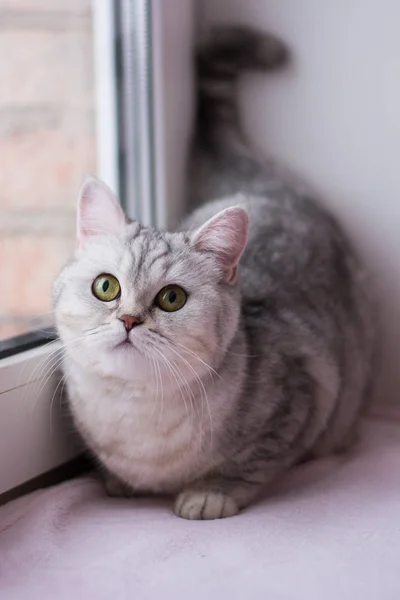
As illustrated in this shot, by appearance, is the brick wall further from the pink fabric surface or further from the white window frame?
the pink fabric surface

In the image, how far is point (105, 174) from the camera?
5.33ft

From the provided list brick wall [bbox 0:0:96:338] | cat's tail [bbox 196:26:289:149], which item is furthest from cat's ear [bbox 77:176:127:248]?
cat's tail [bbox 196:26:289:149]

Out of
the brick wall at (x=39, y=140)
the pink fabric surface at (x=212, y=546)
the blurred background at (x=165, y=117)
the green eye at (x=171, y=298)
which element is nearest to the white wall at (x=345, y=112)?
the blurred background at (x=165, y=117)

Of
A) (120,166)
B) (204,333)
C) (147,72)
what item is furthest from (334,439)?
(147,72)

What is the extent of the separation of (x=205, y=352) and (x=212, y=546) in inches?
10.9

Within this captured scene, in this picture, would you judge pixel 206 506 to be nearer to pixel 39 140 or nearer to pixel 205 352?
pixel 205 352

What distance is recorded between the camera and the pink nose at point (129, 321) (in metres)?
1.09

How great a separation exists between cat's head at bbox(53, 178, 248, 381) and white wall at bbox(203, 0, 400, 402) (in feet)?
1.85

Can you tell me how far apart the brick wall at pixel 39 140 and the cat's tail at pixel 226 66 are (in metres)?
0.28

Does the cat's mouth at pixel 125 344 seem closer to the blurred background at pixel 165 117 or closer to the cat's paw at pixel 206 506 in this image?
the cat's paw at pixel 206 506

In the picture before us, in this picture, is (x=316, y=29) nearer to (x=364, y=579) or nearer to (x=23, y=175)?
(x=23, y=175)

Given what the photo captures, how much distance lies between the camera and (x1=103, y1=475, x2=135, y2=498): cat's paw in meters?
1.30

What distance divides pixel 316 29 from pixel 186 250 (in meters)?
0.72

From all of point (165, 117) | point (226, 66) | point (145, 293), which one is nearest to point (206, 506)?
point (145, 293)
